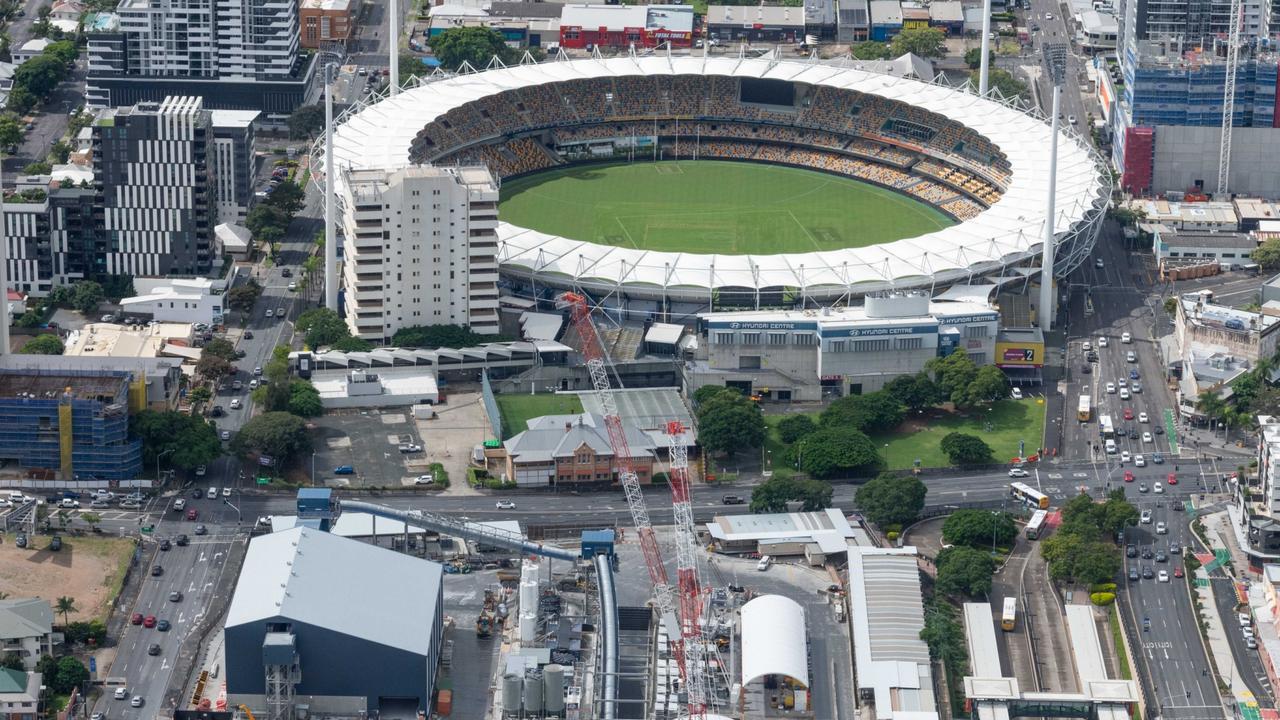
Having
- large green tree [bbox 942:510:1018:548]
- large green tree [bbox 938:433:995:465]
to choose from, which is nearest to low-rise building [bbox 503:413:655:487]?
large green tree [bbox 938:433:995:465]

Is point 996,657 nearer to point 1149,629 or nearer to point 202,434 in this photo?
point 1149,629

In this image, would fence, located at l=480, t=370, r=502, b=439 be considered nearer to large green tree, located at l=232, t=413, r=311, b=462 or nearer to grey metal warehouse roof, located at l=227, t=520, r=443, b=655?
large green tree, located at l=232, t=413, r=311, b=462

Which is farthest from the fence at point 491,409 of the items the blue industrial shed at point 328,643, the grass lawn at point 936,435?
the blue industrial shed at point 328,643

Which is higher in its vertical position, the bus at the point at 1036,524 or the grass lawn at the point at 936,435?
the grass lawn at the point at 936,435

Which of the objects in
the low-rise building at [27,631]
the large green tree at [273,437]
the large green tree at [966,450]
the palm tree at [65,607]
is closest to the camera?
the low-rise building at [27,631]

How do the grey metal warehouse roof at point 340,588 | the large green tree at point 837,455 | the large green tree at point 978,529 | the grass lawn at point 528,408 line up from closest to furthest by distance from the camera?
the grey metal warehouse roof at point 340,588
the large green tree at point 978,529
the large green tree at point 837,455
the grass lawn at point 528,408

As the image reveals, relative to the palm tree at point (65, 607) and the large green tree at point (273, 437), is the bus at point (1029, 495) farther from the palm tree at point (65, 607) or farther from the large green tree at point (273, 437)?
the palm tree at point (65, 607)
